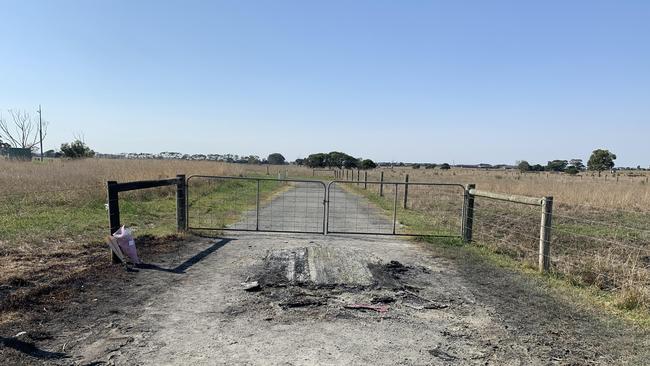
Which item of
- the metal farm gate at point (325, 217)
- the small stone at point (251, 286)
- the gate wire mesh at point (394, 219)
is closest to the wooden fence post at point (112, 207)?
the small stone at point (251, 286)

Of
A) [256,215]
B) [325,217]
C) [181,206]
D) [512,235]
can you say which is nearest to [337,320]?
[181,206]

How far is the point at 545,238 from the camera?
7098mm

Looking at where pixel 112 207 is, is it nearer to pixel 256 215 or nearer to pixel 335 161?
pixel 256 215

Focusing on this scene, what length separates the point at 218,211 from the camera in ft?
47.0

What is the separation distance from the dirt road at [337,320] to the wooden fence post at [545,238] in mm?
588

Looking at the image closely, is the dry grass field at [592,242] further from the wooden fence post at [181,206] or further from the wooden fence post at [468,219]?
the wooden fence post at [181,206]

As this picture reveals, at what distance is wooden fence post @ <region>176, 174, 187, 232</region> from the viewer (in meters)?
9.66

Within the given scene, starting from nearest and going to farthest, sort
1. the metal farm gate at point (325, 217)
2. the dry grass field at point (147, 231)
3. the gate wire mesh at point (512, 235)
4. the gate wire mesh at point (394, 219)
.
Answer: the dry grass field at point (147, 231) → the gate wire mesh at point (512, 235) → the metal farm gate at point (325, 217) → the gate wire mesh at point (394, 219)

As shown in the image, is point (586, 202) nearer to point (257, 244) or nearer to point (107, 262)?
point (257, 244)

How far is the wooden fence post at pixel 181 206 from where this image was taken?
9.66 meters

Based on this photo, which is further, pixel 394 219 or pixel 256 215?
pixel 256 215

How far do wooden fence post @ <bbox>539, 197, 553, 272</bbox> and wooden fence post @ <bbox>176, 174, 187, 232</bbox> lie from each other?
721 centimetres

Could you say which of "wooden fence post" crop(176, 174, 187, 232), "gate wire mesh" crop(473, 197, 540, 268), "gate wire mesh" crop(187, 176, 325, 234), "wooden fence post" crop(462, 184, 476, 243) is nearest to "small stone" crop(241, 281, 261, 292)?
"gate wire mesh" crop(187, 176, 325, 234)

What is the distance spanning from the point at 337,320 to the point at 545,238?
14.2 ft
